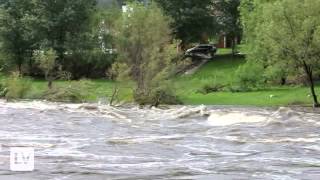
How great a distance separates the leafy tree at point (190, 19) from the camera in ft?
267

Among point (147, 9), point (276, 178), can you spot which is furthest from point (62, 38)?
point (276, 178)

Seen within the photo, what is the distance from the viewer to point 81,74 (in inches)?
3091

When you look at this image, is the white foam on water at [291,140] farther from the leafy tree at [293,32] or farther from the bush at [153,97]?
the bush at [153,97]

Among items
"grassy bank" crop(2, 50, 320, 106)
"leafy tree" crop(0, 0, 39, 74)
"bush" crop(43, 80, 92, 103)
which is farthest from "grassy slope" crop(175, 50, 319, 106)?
"leafy tree" crop(0, 0, 39, 74)

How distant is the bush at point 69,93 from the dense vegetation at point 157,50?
0.08 m

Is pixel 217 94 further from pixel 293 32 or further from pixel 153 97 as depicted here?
pixel 293 32

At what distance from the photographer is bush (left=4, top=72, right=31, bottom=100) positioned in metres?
55.8

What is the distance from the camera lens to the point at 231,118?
4056cm

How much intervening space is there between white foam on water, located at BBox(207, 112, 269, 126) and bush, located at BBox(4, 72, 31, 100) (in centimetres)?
1937

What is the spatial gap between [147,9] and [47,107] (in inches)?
868

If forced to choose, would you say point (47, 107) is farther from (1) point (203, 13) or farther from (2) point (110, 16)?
(1) point (203, 13)

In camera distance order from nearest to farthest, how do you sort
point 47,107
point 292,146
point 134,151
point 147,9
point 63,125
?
point 134,151 < point 292,146 < point 63,125 < point 47,107 < point 147,9

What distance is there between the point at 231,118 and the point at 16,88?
21.8 meters

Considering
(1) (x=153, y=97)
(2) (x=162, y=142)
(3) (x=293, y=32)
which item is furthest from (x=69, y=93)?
(2) (x=162, y=142)
